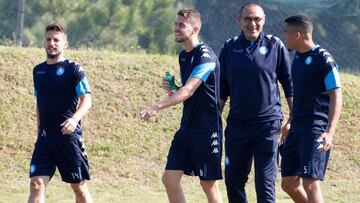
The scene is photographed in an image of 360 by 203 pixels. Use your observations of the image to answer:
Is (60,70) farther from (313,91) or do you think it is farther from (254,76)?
(313,91)

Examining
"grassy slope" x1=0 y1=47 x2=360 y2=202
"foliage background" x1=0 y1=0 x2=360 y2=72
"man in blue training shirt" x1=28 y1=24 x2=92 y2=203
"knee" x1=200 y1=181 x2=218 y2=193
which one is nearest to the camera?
"knee" x1=200 y1=181 x2=218 y2=193

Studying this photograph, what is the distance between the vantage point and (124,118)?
12.9 meters

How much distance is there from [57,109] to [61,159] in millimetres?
481

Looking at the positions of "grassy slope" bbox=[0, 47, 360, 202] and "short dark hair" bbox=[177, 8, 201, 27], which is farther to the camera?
"grassy slope" bbox=[0, 47, 360, 202]

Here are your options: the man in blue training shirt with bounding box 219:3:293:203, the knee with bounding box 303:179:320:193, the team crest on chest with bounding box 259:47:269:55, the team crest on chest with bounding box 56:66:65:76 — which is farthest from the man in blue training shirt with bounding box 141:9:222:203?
the team crest on chest with bounding box 56:66:65:76

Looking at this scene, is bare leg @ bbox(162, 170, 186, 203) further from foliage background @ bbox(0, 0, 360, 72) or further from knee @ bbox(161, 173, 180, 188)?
foliage background @ bbox(0, 0, 360, 72)

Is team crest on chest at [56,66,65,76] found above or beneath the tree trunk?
beneath

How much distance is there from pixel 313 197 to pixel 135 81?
6675 millimetres

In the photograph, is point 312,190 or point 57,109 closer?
point 312,190

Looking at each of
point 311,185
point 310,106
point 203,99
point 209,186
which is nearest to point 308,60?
point 310,106

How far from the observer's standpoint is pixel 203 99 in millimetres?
7539

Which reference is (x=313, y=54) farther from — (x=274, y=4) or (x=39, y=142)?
(x=274, y=4)

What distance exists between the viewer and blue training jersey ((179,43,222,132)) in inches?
296

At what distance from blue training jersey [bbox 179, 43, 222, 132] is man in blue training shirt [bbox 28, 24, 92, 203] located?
987 millimetres
